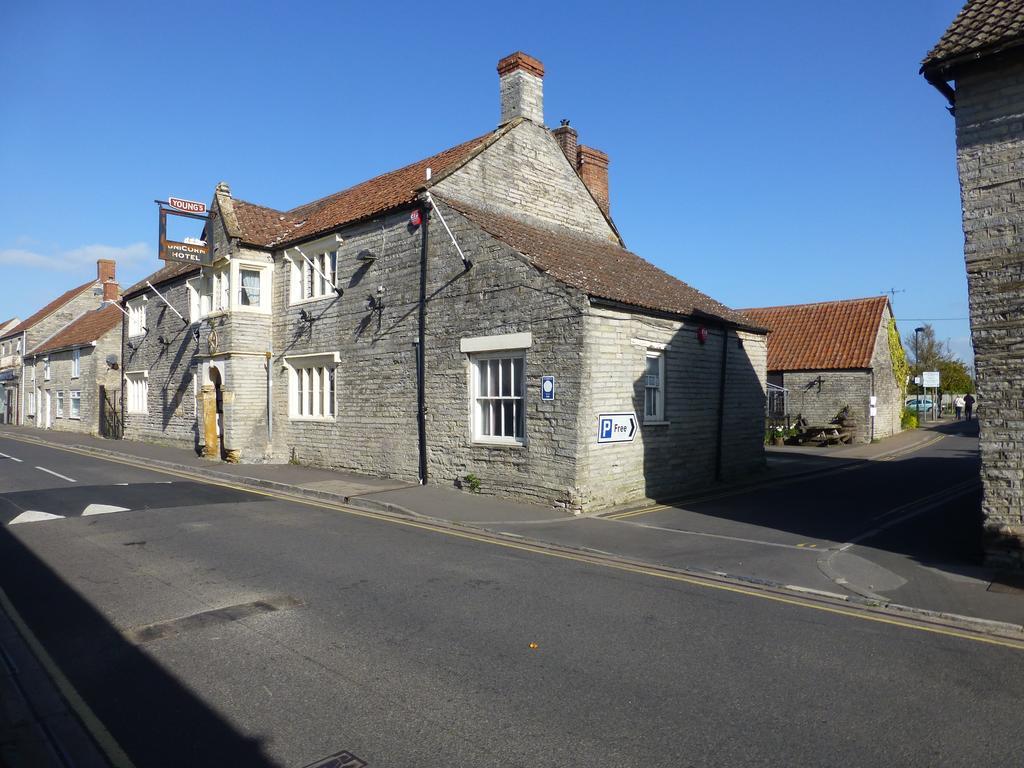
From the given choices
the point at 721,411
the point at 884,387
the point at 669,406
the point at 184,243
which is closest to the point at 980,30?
the point at 669,406

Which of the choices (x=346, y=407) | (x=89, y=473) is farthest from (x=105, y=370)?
(x=346, y=407)

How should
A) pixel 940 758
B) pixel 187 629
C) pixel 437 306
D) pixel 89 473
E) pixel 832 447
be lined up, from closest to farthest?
pixel 940 758 → pixel 187 629 → pixel 437 306 → pixel 89 473 → pixel 832 447

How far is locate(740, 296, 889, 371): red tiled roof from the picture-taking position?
30.6 m

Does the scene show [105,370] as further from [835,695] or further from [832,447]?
[835,695]

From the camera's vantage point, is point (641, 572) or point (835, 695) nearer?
point (835, 695)

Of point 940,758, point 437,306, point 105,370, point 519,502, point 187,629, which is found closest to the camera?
point 940,758

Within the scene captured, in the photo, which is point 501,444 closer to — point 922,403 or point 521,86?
point 521,86

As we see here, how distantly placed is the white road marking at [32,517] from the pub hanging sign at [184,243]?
10.6 m

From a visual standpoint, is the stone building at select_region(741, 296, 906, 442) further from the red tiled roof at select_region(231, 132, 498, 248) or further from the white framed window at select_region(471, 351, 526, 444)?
the white framed window at select_region(471, 351, 526, 444)

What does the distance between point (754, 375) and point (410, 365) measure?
908 centimetres

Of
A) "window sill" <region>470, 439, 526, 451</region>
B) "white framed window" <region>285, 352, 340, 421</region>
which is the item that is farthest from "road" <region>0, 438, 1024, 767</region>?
"white framed window" <region>285, 352, 340, 421</region>

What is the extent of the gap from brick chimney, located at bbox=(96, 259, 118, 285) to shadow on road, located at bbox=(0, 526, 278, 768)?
48530 mm

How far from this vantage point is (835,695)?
16.2 ft

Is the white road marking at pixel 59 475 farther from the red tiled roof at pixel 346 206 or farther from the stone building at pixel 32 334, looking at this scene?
the stone building at pixel 32 334
